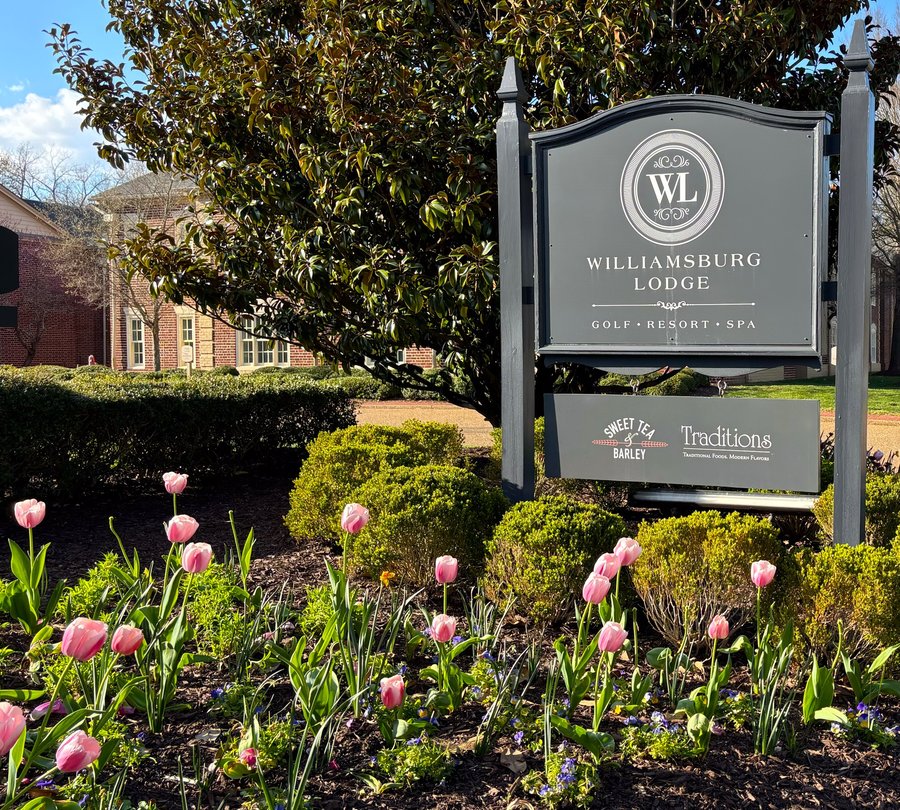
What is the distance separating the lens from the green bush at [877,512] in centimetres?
468

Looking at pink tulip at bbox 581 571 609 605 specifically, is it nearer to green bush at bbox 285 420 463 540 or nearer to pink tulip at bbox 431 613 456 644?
pink tulip at bbox 431 613 456 644

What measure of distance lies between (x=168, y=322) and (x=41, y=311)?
5048 millimetres

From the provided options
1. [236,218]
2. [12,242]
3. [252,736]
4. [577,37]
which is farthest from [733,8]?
[252,736]

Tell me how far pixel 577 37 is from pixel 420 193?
1468 mm

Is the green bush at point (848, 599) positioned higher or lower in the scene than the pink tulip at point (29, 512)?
lower

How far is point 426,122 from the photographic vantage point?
6.04 metres

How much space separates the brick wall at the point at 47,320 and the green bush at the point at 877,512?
30.6 meters

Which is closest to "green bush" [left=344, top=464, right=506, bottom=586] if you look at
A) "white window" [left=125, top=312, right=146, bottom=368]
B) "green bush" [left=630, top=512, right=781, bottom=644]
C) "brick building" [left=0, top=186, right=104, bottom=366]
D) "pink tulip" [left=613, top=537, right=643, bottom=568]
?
"green bush" [left=630, top=512, right=781, bottom=644]

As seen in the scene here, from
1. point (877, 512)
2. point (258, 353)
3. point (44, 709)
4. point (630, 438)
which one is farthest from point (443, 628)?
point (258, 353)

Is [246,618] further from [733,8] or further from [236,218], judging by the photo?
[733,8]

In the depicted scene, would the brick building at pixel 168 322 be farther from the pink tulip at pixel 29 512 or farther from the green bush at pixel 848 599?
the green bush at pixel 848 599

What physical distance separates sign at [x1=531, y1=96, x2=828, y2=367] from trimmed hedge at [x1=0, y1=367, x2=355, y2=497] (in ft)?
12.5

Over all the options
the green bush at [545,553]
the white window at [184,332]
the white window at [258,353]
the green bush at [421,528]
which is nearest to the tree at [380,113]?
the green bush at [421,528]

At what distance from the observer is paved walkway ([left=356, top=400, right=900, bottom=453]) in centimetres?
1136
